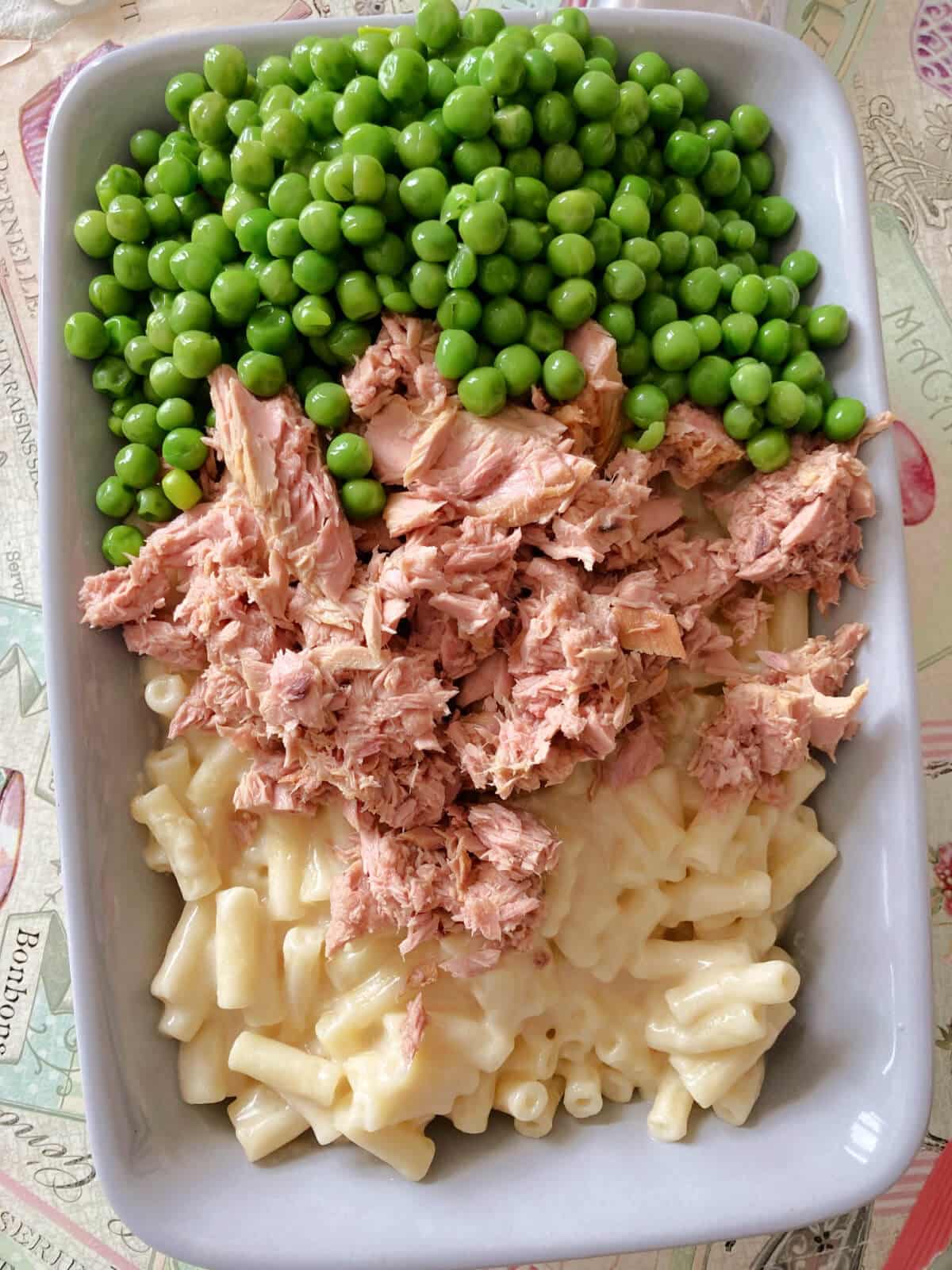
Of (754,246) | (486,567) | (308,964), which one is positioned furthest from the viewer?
(754,246)

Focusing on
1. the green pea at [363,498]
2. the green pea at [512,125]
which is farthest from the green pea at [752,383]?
the green pea at [363,498]

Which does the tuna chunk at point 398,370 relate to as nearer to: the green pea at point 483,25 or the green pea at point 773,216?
the green pea at point 483,25

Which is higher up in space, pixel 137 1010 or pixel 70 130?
pixel 70 130

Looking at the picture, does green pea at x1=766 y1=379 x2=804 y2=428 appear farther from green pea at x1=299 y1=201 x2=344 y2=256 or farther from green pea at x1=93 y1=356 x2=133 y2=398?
green pea at x1=93 y1=356 x2=133 y2=398

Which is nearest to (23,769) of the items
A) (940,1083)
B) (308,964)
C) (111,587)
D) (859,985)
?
(111,587)

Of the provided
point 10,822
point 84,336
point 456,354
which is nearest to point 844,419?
point 456,354

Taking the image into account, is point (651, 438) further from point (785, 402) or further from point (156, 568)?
point (156, 568)

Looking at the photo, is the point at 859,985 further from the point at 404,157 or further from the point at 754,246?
the point at 404,157
